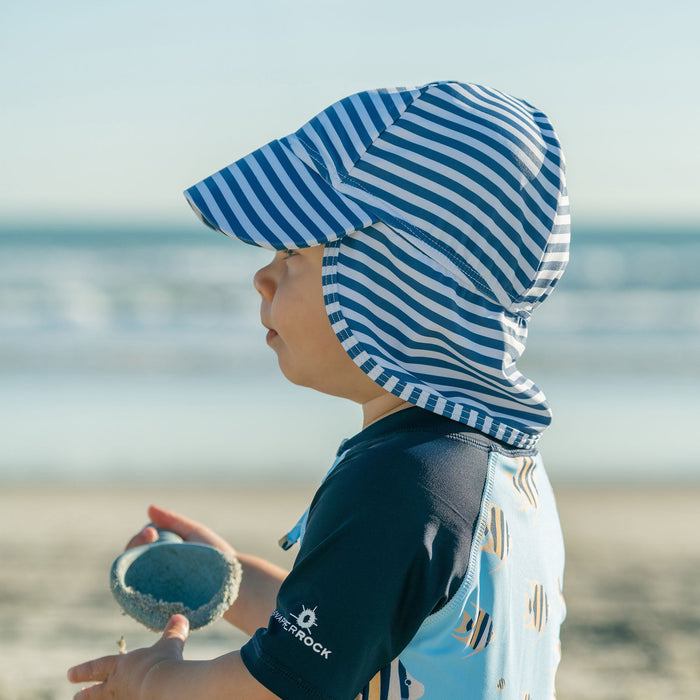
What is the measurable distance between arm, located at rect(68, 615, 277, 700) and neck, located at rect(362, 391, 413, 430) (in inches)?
16.4

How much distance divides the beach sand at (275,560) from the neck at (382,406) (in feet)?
7.67

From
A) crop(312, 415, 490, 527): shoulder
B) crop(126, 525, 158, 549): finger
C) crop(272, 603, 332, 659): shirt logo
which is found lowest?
crop(126, 525, 158, 549): finger

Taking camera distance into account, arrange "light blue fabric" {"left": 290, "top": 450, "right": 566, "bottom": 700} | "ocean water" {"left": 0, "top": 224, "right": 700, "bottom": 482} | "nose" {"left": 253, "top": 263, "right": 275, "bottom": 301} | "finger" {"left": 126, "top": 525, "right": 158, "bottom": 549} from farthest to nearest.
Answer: "ocean water" {"left": 0, "top": 224, "right": 700, "bottom": 482}
"finger" {"left": 126, "top": 525, "right": 158, "bottom": 549}
"nose" {"left": 253, "top": 263, "right": 275, "bottom": 301}
"light blue fabric" {"left": 290, "top": 450, "right": 566, "bottom": 700}

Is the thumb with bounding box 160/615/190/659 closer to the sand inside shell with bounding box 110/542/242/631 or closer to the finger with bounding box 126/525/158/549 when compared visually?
the sand inside shell with bounding box 110/542/242/631

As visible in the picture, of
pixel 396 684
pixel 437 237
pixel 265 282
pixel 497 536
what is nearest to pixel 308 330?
pixel 265 282

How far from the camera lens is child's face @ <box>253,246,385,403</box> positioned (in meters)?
1.44

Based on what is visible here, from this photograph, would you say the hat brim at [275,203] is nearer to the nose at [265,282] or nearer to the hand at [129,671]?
the nose at [265,282]

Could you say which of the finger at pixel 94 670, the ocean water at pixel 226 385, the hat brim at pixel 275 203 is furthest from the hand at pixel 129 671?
the ocean water at pixel 226 385

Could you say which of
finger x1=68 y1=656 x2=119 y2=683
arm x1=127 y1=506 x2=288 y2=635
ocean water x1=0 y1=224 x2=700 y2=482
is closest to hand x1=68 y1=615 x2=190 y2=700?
finger x1=68 y1=656 x2=119 y2=683

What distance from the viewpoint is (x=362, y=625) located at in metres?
1.13

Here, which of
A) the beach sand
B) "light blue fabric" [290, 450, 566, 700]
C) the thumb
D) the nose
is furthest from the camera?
the beach sand

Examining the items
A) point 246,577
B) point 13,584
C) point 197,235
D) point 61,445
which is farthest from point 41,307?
point 197,235

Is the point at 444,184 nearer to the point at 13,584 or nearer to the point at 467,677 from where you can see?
the point at 467,677

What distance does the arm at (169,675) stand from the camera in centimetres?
118
